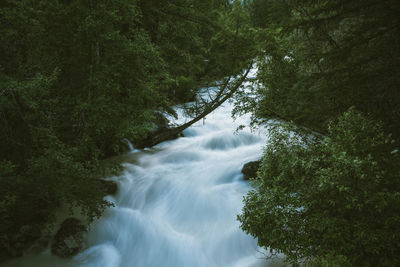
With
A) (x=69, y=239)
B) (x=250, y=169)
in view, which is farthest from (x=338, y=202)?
(x=69, y=239)

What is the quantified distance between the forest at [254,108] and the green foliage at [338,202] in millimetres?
25

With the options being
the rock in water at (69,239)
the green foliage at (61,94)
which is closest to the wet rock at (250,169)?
the green foliage at (61,94)

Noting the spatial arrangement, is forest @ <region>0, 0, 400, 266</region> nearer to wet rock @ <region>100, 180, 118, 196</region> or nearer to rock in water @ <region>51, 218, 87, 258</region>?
rock in water @ <region>51, 218, 87, 258</region>

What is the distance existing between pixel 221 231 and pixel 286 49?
245 inches

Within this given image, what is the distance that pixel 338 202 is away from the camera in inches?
193

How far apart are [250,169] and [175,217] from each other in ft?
10.8

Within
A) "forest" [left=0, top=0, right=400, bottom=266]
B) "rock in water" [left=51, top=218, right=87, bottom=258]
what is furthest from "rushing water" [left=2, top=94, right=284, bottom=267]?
"forest" [left=0, top=0, right=400, bottom=266]

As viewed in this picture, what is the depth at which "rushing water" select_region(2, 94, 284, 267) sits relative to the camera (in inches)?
307

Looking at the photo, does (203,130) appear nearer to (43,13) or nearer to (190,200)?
(190,200)

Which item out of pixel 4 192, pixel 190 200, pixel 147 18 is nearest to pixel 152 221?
pixel 190 200

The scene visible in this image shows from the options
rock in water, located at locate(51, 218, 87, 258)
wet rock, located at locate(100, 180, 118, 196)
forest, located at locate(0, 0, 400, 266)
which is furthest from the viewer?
wet rock, located at locate(100, 180, 118, 196)

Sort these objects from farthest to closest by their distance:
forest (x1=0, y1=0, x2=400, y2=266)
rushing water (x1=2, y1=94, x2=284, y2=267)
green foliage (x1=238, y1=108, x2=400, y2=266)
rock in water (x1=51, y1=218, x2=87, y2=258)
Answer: rushing water (x1=2, y1=94, x2=284, y2=267) < rock in water (x1=51, y1=218, x2=87, y2=258) < forest (x1=0, y1=0, x2=400, y2=266) < green foliage (x1=238, y1=108, x2=400, y2=266)

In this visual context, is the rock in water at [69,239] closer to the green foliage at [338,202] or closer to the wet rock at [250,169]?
the green foliage at [338,202]

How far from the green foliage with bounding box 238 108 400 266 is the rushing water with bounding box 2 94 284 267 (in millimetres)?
1517
